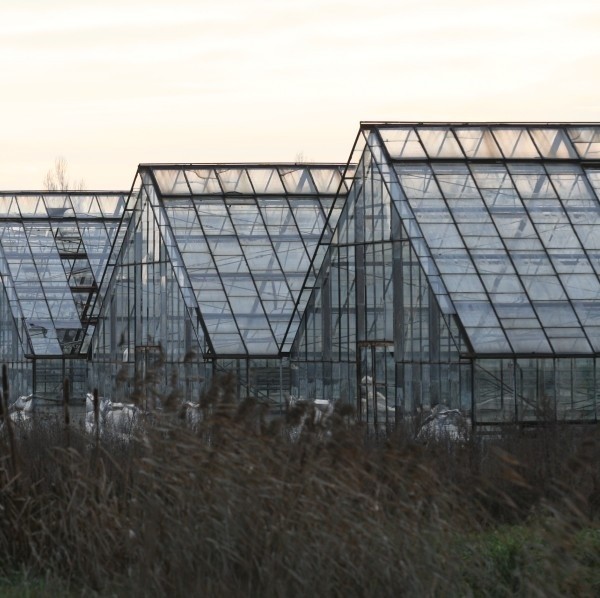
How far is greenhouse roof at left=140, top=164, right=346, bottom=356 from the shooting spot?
1346 inches

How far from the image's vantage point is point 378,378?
98.2 feet

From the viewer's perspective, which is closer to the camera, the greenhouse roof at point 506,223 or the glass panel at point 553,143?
the greenhouse roof at point 506,223

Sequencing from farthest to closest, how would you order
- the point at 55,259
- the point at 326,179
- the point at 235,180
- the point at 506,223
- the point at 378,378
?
the point at 55,259, the point at 326,179, the point at 235,180, the point at 378,378, the point at 506,223

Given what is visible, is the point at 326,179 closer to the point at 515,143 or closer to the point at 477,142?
the point at 477,142

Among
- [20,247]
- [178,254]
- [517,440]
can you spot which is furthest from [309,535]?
[20,247]

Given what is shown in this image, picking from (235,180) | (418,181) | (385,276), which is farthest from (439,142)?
(235,180)

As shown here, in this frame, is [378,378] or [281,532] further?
[378,378]

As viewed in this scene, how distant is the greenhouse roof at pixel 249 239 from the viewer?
34188 mm

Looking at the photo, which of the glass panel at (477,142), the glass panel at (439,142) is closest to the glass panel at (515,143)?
the glass panel at (477,142)

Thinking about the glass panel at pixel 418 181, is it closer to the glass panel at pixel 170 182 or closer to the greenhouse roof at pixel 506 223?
the greenhouse roof at pixel 506 223

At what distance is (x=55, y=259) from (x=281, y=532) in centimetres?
3860

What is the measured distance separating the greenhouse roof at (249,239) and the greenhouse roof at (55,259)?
700 centimetres

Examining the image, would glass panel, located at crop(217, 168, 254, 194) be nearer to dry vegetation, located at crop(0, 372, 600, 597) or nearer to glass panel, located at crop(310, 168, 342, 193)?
glass panel, located at crop(310, 168, 342, 193)

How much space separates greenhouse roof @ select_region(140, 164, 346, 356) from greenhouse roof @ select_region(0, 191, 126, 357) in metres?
7.00
